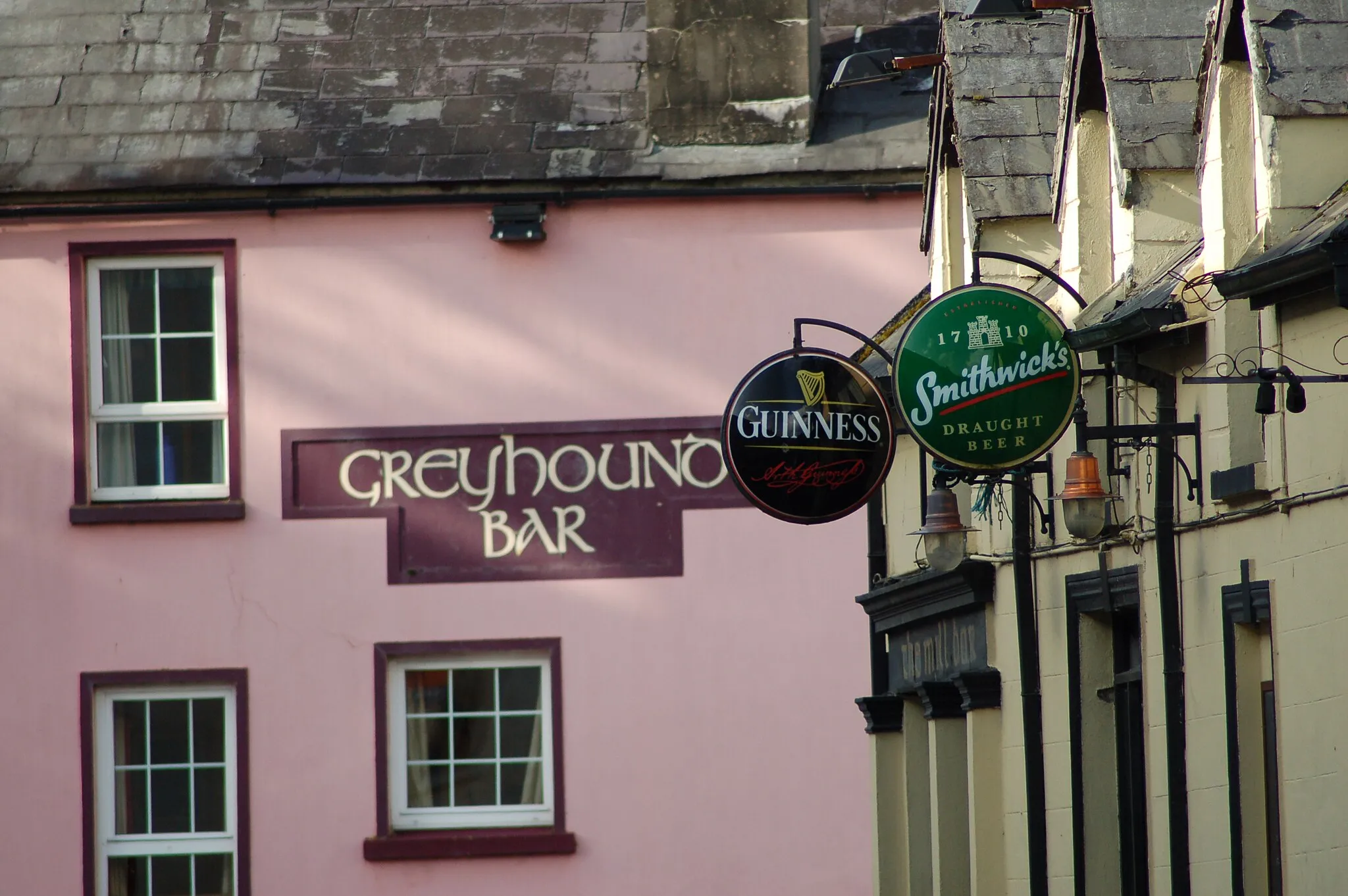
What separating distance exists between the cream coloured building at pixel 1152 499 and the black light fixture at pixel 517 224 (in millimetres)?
3000

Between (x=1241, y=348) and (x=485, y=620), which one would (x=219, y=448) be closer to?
(x=485, y=620)

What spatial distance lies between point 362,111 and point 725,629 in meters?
4.61

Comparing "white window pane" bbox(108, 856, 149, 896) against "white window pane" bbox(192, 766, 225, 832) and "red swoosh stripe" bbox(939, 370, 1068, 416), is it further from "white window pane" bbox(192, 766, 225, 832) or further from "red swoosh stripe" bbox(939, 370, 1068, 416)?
"red swoosh stripe" bbox(939, 370, 1068, 416)

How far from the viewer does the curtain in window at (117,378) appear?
16.4m

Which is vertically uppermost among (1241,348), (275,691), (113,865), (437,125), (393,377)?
(437,125)

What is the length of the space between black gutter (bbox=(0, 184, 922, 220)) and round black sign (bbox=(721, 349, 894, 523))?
18.0ft

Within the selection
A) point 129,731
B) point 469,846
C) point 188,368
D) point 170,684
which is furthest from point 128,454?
point 469,846

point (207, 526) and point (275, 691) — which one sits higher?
point (207, 526)

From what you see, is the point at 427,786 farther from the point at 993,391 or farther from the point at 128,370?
the point at 993,391

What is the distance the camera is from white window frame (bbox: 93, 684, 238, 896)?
16062mm

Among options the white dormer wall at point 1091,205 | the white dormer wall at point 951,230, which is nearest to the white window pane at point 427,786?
the white dormer wall at point 951,230

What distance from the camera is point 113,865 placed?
16.1 meters

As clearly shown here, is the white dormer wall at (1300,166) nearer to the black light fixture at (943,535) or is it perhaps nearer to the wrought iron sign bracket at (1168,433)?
the wrought iron sign bracket at (1168,433)

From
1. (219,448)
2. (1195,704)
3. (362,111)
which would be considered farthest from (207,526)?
(1195,704)
